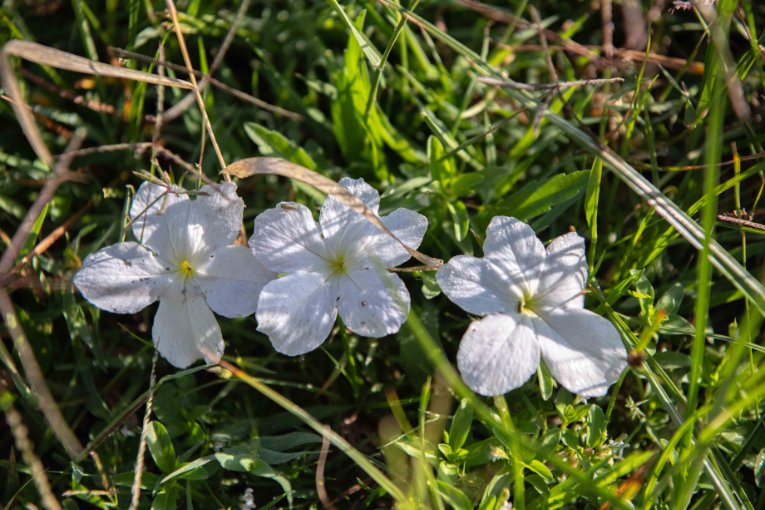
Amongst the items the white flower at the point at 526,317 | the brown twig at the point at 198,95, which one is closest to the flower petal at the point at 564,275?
the white flower at the point at 526,317

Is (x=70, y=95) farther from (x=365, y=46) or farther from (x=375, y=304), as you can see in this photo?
(x=375, y=304)

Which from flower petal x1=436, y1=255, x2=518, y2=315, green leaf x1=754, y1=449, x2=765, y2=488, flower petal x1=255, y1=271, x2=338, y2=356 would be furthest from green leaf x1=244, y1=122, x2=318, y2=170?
green leaf x1=754, y1=449, x2=765, y2=488

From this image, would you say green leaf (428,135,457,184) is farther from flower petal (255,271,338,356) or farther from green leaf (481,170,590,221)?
flower petal (255,271,338,356)

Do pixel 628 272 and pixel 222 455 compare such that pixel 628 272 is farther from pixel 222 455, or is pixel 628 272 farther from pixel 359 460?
pixel 222 455

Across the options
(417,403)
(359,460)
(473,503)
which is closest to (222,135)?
(417,403)

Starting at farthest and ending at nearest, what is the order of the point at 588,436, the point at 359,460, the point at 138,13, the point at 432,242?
1. the point at 138,13
2. the point at 432,242
3. the point at 588,436
4. the point at 359,460

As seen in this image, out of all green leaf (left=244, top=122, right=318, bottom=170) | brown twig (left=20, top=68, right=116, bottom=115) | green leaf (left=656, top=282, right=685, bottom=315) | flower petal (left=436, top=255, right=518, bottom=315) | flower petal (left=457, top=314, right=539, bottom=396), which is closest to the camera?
flower petal (left=457, top=314, right=539, bottom=396)

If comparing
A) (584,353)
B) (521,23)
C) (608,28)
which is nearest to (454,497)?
(584,353)
